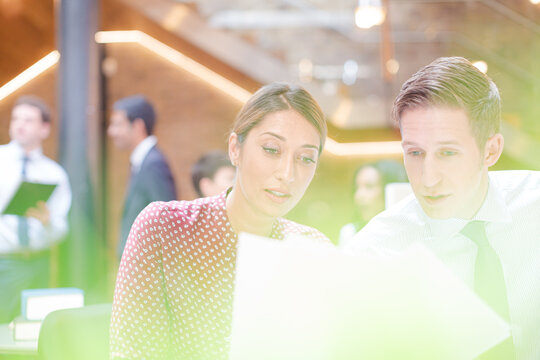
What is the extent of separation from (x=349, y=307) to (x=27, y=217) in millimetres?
2865

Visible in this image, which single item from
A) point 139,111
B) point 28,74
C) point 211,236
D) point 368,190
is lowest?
point 211,236

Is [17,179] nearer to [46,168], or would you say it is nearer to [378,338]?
[46,168]

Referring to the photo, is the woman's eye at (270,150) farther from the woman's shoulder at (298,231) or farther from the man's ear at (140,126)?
the man's ear at (140,126)

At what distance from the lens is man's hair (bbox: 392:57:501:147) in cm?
117

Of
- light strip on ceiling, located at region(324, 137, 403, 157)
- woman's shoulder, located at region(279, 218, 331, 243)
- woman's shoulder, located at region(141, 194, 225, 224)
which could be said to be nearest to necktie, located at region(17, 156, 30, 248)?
woman's shoulder, located at region(141, 194, 225, 224)

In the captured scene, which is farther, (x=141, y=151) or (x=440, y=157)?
(x=141, y=151)

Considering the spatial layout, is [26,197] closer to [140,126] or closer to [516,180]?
[140,126]

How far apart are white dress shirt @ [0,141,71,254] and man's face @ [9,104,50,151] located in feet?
0.14

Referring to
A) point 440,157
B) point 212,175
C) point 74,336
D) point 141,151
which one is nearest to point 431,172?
point 440,157

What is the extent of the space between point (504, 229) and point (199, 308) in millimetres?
687

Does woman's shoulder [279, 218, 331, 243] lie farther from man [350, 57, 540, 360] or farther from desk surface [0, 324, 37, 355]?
desk surface [0, 324, 37, 355]

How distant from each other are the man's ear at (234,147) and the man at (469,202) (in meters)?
0.33

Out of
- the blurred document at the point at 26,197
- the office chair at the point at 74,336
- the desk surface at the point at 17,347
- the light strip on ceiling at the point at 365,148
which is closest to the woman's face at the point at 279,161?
the office chair at the point at 74,336

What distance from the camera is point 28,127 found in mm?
3514
